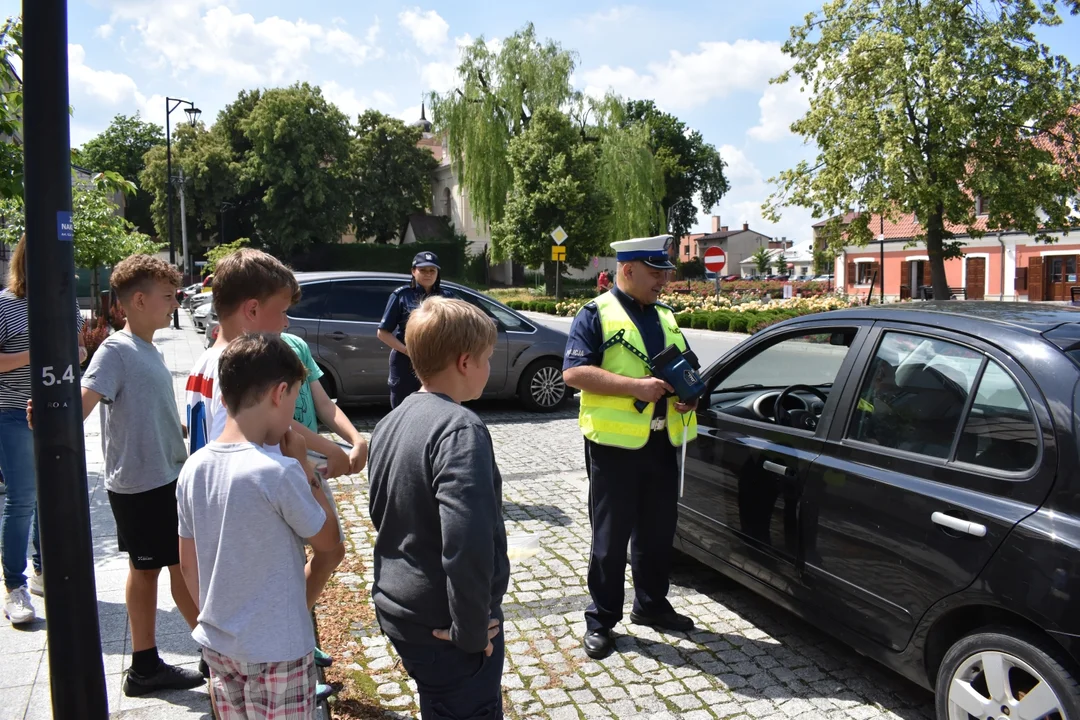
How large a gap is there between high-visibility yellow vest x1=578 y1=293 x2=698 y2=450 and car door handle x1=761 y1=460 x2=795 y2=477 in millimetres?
413

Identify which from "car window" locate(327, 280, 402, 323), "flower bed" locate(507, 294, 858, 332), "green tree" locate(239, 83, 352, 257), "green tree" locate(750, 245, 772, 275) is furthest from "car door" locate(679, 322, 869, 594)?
"green tree" locate(750, 245, 772, 275)

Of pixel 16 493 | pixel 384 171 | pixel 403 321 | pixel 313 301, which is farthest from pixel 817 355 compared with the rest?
pixel 384 171

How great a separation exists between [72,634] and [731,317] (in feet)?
75.8

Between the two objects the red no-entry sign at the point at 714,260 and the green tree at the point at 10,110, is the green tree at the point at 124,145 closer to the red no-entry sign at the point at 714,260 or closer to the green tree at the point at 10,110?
the red no-entry sign at the point at 714,260

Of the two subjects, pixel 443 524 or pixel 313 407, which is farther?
pixel 313 407

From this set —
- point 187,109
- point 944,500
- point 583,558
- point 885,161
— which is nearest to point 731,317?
point 885,161

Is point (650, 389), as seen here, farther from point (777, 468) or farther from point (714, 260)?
point (714, 260)

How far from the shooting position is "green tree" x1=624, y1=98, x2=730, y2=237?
237ft

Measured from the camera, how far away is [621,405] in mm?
3902

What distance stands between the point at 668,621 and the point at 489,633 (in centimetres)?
218

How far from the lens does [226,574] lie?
7.50 ft

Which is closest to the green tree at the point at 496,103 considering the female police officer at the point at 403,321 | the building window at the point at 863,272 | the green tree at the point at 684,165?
the building window at the point at 863,272

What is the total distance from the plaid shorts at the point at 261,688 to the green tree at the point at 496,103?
4157 cm

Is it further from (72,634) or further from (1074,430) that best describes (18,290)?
(1074,430)
